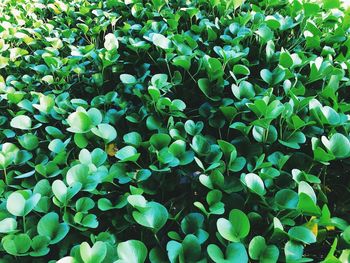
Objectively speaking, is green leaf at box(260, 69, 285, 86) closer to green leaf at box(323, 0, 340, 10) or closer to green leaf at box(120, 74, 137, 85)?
green leaf at box(120, 74, 137, 85)

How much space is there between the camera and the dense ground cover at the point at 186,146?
1.14 m

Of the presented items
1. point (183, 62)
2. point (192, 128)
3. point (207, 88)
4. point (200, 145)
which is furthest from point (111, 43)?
point (200, 145)

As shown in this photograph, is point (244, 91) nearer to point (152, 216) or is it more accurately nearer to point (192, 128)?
point (192, 128)

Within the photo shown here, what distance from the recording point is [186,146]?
1.55 metres

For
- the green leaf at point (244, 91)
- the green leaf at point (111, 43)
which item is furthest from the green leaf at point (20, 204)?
the green leaf at point (111, 43)

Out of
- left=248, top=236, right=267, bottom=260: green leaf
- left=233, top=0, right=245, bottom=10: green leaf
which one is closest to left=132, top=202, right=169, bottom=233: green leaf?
left=248, top=236, right=267, bottom=260: green leaf

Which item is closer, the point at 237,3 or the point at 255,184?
the point at 255,184

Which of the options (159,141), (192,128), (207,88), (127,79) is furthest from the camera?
(127,79)

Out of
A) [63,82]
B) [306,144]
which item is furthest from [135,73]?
[306,144]

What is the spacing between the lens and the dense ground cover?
114 centimetres

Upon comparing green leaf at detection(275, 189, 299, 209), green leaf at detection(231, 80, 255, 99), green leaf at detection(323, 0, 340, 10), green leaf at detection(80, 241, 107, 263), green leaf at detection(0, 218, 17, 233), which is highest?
green leaf at detection(323, 0, 340, 10)

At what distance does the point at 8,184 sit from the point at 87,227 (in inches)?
16.5

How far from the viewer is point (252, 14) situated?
7.06 ft

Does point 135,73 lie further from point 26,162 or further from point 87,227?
point 87,227
